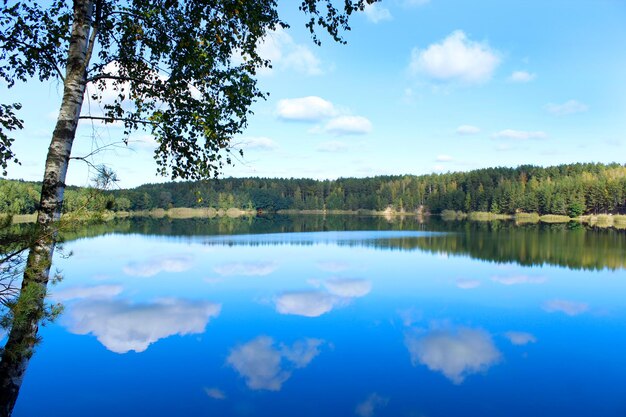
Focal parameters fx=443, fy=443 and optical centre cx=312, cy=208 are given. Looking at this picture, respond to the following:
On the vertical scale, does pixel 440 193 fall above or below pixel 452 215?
above

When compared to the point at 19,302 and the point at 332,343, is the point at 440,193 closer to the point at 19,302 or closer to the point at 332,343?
the point at 332,343

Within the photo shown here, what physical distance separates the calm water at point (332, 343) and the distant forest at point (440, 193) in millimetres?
51338

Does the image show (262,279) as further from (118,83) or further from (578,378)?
(118,83)

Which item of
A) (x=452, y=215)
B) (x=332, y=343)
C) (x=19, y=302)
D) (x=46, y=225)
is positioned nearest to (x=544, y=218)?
(x=452, y=215)

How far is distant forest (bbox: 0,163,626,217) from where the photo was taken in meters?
102

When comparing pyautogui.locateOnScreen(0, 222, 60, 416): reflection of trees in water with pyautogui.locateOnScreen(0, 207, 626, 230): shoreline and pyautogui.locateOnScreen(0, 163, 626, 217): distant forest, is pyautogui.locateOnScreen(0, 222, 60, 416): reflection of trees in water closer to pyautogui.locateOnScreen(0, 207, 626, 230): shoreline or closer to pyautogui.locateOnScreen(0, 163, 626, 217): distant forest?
pyautogui.locateOnScreen(0, 163, 626, 217): distant forest

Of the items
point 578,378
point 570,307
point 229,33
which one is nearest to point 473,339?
point 578,378

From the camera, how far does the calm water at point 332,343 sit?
32.4 feet

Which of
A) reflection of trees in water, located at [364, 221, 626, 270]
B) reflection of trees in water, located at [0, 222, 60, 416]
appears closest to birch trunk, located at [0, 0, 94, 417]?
reflection of trees in water, located at [0, 222, 60, 416]

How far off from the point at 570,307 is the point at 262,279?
587 inches

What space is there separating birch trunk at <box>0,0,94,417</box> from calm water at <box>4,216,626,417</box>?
67 centimetres

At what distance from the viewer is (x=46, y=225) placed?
4.83 meters

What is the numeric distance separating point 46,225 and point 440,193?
14720cm

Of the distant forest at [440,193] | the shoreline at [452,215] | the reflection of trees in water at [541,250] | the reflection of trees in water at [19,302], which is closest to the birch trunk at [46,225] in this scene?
the reflection of trees in water at [19,302]
